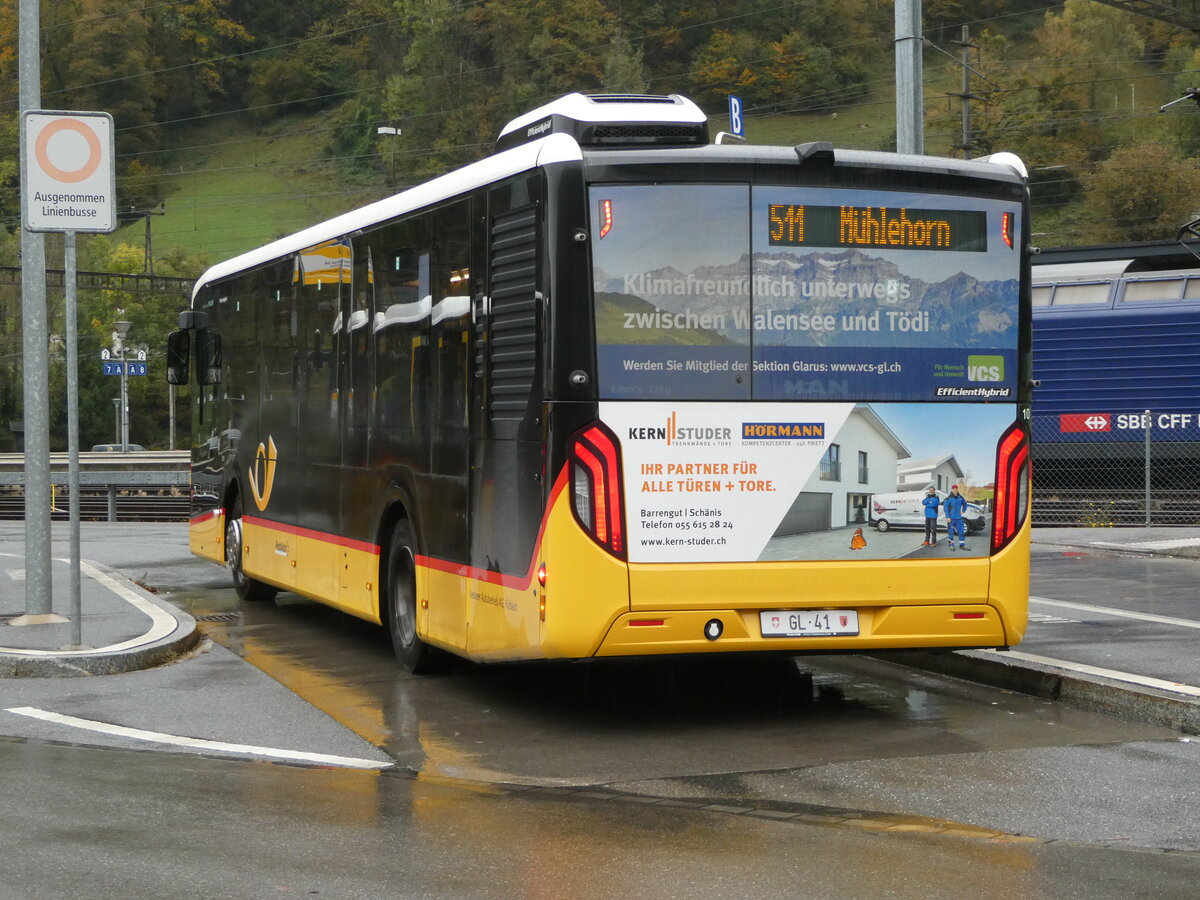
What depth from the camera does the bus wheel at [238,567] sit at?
49.7 feet

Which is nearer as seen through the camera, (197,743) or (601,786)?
(601,786)

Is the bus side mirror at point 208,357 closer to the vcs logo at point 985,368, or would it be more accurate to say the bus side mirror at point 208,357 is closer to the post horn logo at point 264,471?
the post horn logo at point 264,471

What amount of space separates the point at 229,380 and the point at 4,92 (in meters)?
116

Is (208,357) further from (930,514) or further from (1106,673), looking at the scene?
(1106,673)

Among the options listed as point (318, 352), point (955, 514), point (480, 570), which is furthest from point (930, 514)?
point (318, 352)

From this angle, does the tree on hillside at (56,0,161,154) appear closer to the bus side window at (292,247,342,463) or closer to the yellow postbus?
the bus side window at (292,247,342,463)

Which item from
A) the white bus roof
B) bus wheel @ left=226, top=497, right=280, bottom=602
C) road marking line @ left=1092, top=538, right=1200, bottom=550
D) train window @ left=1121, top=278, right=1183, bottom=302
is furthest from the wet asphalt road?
train window @ left=1121, top=278, right=1183, bottom=302

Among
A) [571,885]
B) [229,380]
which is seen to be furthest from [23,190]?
[571,885]

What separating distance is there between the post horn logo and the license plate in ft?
20.3

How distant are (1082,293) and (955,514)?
2040 centimetres

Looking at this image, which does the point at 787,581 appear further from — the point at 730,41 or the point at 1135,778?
the point at 730,41

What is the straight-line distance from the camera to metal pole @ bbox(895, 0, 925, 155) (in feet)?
48.9

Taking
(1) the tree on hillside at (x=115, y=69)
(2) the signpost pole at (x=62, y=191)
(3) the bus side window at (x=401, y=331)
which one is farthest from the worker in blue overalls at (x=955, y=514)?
(1) the tree on hillside at (x=115, y=69)

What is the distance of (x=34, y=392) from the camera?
12.2 meters
